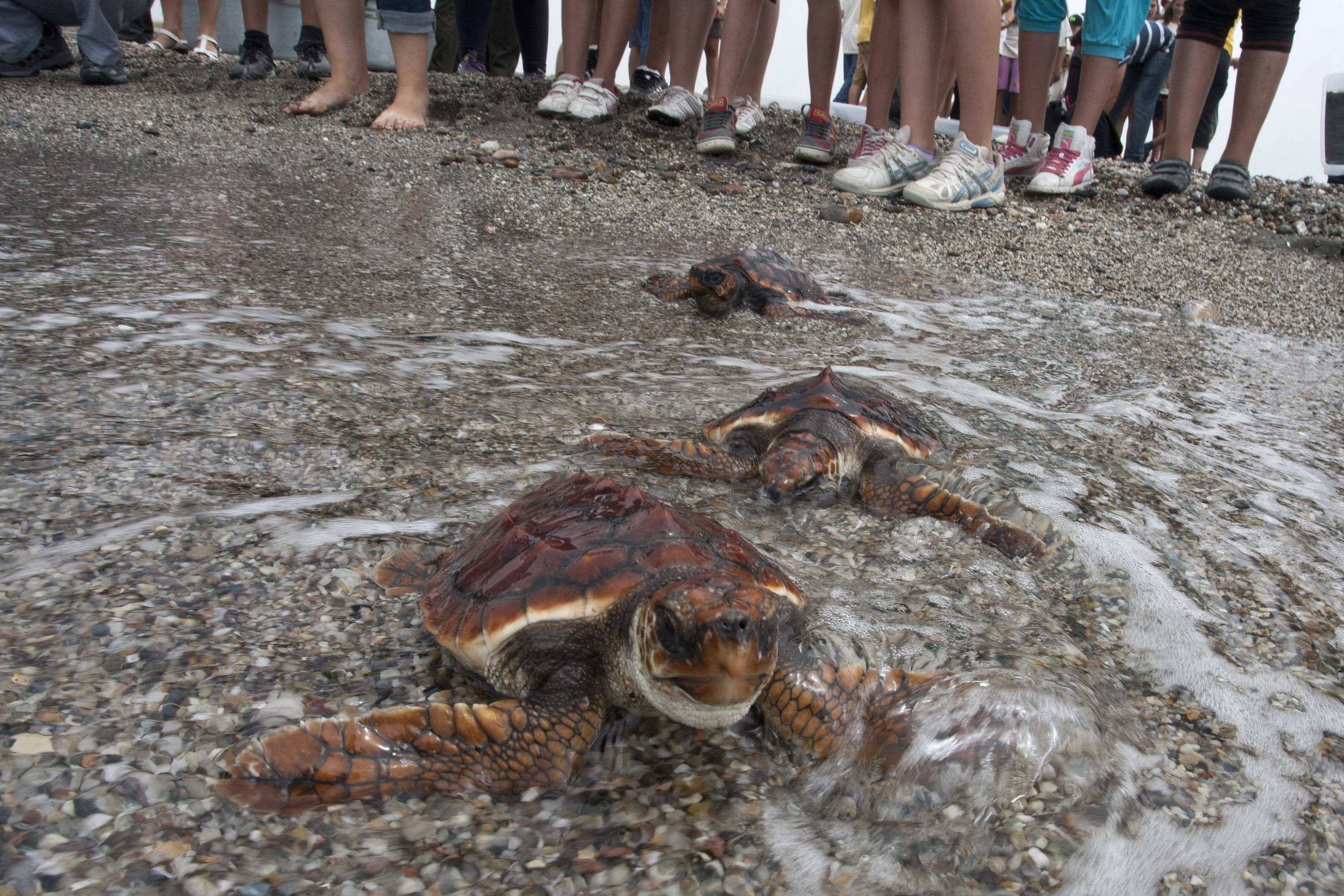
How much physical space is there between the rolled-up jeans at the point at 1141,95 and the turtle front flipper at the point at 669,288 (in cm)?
713

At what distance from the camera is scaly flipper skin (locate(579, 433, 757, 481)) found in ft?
8.41

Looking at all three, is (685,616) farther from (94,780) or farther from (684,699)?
(94,780)

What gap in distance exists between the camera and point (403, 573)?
190 centimetres

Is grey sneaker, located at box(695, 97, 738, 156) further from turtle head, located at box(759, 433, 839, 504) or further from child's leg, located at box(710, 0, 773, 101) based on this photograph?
turtle head, located at box(759, 433, 839, 504)

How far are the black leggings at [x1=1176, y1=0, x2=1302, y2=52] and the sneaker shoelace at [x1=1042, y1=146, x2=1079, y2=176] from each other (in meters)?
1.05

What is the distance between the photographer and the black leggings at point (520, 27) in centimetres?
954

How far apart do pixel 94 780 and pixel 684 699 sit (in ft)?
2.81

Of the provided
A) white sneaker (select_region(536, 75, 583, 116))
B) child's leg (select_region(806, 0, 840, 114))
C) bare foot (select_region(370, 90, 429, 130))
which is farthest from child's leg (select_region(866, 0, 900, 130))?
bare foot (select_region(370, 90, 429, 130))

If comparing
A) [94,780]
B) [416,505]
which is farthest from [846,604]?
[94,780]

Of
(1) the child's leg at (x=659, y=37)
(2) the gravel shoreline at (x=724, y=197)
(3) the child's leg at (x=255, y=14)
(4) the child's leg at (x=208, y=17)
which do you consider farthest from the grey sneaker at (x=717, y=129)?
(4) the child's leg at (x=208, y=17)

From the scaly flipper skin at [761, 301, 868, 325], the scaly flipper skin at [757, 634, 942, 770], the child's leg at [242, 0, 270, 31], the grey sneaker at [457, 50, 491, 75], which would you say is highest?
the child's leg at [242, 0, 270, 31]

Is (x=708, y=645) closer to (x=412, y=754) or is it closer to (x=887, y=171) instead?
(x=412, y=754)

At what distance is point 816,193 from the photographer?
260 inches

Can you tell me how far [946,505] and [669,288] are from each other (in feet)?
7.60
